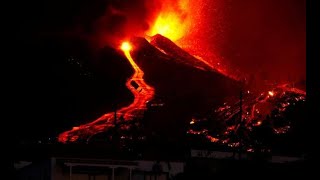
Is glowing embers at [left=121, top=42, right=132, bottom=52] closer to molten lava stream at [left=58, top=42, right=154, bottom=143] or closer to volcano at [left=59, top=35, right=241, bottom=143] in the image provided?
molten lava stream at [left=58, top=42, right=154, bottom=143]

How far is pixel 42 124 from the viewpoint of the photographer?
6053 centimetres

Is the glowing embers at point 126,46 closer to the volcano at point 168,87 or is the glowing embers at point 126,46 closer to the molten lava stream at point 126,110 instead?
the molten lava stream at point 126,110

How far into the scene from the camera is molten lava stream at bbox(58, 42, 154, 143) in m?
52.3

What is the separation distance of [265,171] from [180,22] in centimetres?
5624

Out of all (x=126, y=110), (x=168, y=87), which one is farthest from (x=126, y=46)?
(x=126, y=110)

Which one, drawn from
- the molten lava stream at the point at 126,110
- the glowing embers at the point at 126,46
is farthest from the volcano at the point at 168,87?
the glowing embers at the point at 126,46

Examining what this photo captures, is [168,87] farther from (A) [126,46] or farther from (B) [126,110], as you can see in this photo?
(B) [126,110]

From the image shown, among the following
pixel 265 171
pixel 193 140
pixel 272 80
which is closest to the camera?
pixel 265 171

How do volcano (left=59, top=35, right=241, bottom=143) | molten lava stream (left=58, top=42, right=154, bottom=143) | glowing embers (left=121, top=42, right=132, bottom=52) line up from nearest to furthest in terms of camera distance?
molten lava stream (left=58, top=42, right=154, bottom=143), volcano (left=59, top=35, right=241, bottom=143), glowing embers (left=121, top=42, right=132, bottom=52)

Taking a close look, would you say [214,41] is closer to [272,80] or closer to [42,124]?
[272,80]

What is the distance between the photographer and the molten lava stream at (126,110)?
52.3 meters

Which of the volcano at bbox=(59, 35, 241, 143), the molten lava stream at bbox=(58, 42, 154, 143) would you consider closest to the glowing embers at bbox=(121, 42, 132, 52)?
the molten lava stream at bbox=(58, 42, 154, 143)

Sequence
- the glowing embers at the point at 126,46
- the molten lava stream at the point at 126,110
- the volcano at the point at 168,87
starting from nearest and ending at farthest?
the molten lava stream at the point at 126,110
the volcano at the point at 168,87
the glowing embers at the point at 126,46

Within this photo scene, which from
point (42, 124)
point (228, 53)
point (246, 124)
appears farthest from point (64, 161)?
point (228, 53)
